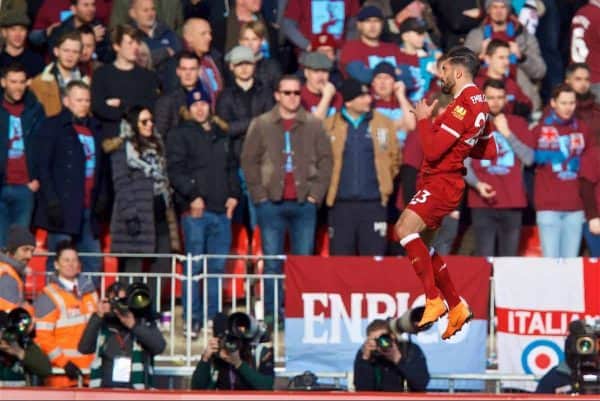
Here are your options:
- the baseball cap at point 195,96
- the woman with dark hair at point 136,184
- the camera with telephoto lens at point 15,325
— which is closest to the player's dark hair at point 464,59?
the camera with telephoto lens at point 15,325

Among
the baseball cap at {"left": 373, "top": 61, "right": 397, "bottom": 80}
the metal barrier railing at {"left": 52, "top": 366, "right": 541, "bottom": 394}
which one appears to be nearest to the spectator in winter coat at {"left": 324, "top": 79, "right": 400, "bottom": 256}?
the baseball cap at {"left": 373, "top": 61, "right": 397, "bottom": 80}

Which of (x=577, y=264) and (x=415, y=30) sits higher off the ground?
(x=415, y=30)

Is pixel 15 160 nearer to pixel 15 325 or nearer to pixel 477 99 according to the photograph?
pixel 15 325

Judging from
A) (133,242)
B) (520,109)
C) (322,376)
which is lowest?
Answer: (322,376)

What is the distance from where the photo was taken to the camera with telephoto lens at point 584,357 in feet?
55.8

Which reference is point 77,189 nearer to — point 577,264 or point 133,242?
point 133,242

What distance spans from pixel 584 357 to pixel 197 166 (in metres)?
4.22

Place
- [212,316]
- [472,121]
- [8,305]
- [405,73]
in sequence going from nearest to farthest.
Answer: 1. [472,121]
2. [8,305]
3. [212,316]
4. [405,73]

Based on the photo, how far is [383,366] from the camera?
17.6 meters

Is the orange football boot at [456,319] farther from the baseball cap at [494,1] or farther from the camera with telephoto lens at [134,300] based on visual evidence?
the baseball cap at [494,1]

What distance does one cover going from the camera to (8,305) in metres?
17.7

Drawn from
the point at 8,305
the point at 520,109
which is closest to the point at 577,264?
the point at 520,109

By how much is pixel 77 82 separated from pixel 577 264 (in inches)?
187

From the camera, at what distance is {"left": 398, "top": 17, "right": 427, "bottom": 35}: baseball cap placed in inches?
811
